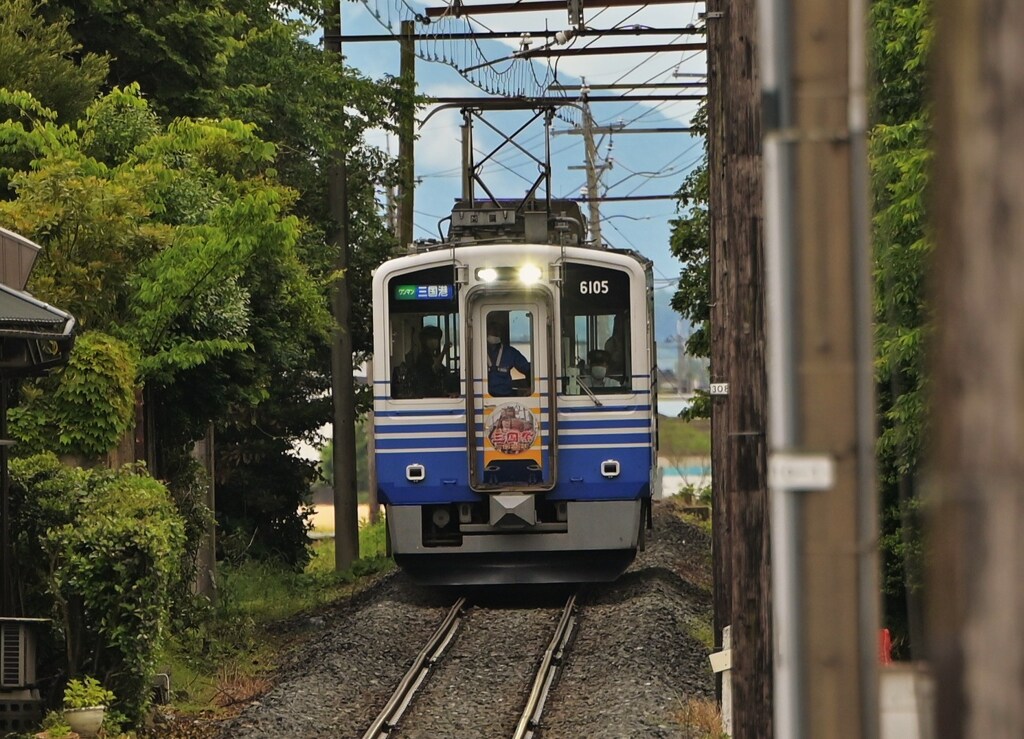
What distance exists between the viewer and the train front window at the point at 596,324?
1497cm

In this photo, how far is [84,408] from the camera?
1219cm

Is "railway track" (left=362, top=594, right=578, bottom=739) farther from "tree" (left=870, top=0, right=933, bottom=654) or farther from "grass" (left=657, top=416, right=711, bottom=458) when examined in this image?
"grass" (left=657, top=416, right=711, bottom=458)

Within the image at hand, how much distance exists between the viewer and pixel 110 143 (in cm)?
1496

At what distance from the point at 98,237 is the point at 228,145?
293 cm

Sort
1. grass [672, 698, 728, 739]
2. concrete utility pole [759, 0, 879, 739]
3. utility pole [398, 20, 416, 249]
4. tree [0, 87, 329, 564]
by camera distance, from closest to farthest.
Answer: concrete utility pole [759, 0, 879, 739], grass [672, 698, 728, 739], tree [0, 87, 329, 564], utility pole [398, 20, 416, 249]

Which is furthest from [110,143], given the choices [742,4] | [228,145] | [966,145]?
[966,145]

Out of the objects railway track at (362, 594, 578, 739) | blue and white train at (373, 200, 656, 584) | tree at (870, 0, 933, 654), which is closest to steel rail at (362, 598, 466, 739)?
railway track at (362, 594, 578, 739)

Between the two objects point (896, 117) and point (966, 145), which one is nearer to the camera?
point (966, 145)

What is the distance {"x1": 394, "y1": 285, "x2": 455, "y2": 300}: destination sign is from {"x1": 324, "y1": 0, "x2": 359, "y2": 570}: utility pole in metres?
7.91

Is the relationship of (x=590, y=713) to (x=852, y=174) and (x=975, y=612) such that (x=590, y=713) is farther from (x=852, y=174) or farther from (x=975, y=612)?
(x=975, y=612)

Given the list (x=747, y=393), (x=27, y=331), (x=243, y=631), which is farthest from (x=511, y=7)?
(x=747, y=393)

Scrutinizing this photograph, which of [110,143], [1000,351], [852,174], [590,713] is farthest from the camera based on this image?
[110,143]

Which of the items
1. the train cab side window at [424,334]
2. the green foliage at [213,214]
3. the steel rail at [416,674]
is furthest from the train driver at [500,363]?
the steel rail at [416,674]

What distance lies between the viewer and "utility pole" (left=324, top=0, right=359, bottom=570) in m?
23.3
